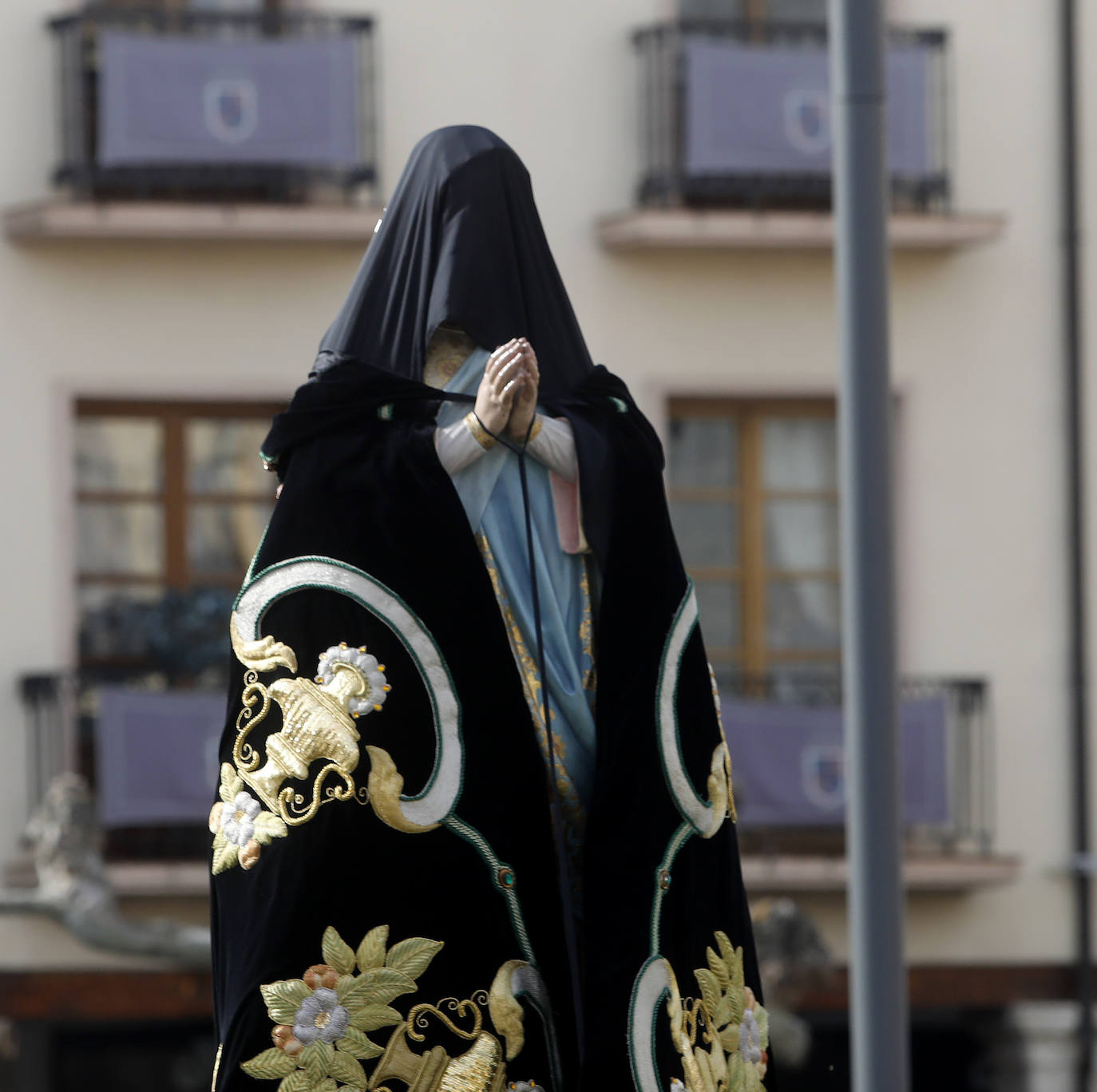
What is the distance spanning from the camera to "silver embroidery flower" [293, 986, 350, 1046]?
347cm

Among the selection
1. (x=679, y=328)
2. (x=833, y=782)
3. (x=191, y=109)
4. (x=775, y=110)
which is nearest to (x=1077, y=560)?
(x=833, y=782)

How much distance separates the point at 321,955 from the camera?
11.5ft

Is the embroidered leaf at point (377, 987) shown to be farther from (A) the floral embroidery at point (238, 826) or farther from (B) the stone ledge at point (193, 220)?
(B) the stone ledge at point (193, 220)

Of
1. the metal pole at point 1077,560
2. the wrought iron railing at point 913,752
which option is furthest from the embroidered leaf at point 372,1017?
the metal pole at point 1077,560

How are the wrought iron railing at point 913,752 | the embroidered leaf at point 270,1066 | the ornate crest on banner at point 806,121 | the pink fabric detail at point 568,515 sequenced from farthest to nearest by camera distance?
the ornate crest on banner at point 806,121 < the wrought iron railing at point 913,752 < the pink fabric detail at point 568,515 < the embroidered leaf at point 270,1066

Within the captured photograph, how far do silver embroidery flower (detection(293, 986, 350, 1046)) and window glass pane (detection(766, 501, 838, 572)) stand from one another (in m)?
10.5

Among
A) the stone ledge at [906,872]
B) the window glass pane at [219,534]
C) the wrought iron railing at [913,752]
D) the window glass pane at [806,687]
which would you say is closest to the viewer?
the stone ledge at [906,872]

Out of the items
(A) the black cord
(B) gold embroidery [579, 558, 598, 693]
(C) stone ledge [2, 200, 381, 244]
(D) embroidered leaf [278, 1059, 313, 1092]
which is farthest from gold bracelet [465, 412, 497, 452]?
(C) stone ledge [2, 200, 381, 244]

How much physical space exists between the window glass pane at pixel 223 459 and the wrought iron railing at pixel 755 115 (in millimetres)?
2462

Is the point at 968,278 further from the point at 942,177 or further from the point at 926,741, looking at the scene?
the point at 926,741

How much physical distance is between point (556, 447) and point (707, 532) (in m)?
10.2

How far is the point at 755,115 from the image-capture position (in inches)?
523

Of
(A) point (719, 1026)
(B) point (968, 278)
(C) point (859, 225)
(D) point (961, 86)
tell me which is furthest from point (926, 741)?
(A) point (719, 1026)

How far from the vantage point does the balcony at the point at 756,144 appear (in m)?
13.2
